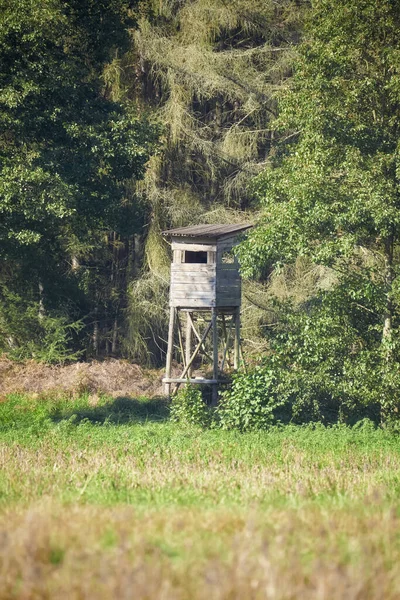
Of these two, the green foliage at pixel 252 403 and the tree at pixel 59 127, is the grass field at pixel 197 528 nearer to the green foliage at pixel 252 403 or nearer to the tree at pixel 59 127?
the green foliage at pixel 252 403

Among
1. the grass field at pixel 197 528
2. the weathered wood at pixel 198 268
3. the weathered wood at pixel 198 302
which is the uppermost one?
the weathered wood at pixel 198 268

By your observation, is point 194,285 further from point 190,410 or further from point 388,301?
point 388,301

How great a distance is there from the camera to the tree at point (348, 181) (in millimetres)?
20266

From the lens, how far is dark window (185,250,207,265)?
28.0 meters

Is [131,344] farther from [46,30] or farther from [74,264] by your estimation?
[46,30]

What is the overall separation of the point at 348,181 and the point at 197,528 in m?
14.6

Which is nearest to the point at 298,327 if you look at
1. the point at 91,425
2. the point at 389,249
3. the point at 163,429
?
the point at 389,249

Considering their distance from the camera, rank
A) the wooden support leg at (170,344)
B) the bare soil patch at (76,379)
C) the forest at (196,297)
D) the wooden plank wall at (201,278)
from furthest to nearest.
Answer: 1. the bare soil patch at (76,379)
2. the wooden support leg at (170,344)
3. the wooden plank wall at (201,278)
4. the forest at (196,297)

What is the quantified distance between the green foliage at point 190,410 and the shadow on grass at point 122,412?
0.88 m

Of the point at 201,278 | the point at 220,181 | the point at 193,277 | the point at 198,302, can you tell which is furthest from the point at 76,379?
the point at 220,181

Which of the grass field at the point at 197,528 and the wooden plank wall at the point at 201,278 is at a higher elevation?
the wooden plank wall at the point at 201,278

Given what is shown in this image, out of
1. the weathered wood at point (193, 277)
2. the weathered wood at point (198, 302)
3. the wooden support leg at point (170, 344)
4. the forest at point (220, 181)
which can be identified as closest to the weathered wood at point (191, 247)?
the weathered wood at point (193, 277)

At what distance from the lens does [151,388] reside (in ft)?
100

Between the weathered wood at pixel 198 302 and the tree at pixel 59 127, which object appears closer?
the tree at pixel 59 127
